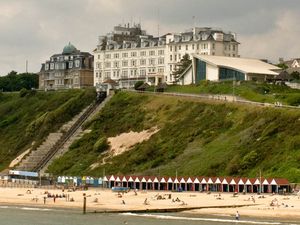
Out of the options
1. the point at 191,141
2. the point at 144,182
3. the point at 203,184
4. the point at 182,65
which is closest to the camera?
the point at 203,184

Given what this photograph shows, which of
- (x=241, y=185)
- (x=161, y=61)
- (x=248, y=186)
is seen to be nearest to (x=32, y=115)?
(x=161, y=61)

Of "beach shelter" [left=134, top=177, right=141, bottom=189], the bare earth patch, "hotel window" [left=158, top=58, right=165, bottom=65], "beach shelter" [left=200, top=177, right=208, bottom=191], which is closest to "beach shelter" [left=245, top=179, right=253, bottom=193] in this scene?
"beach shelter" [left=200, top=177, right=208, bottom=191]

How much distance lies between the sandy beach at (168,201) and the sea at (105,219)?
2401 mm

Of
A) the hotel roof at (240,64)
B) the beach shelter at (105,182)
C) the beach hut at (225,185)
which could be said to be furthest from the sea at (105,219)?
the hotel roof at (240,64)

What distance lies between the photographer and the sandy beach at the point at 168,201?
8481cm

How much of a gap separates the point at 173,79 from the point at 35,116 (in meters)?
34.8

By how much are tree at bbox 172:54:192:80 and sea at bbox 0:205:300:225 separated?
86120mm

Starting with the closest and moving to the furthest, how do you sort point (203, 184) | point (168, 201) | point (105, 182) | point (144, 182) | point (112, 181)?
1. point (168, 201)
2. point (203, 184)
3. point (144, 182)
4. point (112, 181)
5. point (105, 182)

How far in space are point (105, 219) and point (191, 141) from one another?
1665 inches

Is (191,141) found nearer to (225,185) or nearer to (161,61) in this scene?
(225,185)

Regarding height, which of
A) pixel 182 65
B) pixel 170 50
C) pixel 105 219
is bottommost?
pixel 105 219

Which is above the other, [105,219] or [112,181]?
[112,181]

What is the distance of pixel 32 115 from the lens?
171375mm

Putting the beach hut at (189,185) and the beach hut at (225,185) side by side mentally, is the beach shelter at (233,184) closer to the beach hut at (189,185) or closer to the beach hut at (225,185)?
the beach hut at (225,185)
